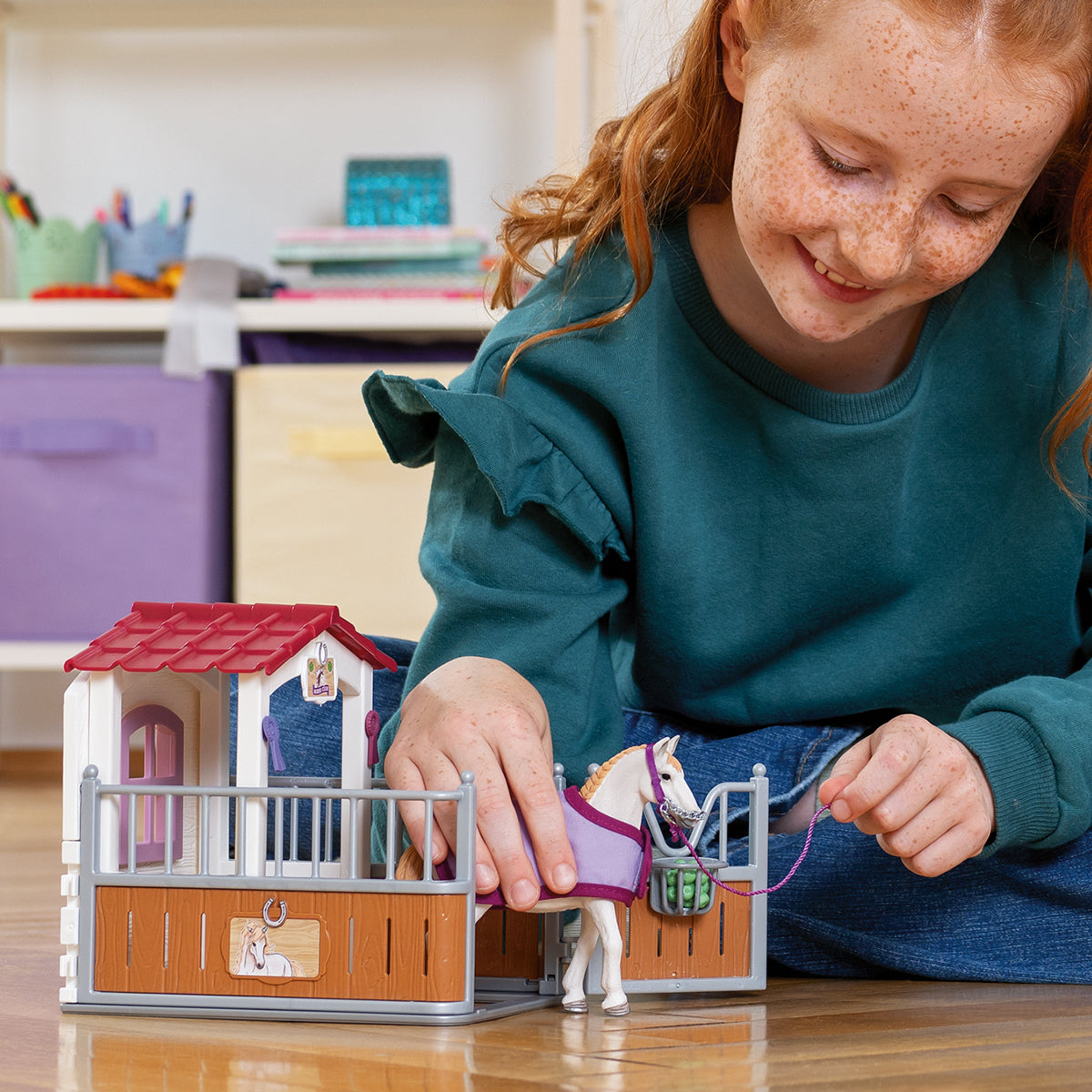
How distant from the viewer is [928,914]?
30.3 inches

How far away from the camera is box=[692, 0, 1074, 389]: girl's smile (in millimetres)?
619

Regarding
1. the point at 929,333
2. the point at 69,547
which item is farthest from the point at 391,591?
the point at 929,333

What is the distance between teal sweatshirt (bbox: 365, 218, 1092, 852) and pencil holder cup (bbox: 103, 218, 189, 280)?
45.2 inches

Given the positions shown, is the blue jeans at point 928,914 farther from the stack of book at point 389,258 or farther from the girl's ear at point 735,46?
the stack of book at point 389,258

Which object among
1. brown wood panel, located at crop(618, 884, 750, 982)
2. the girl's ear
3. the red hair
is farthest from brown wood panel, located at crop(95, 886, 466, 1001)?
the girl's ear

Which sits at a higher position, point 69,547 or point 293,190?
point 293,190

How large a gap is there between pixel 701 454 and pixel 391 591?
91cm

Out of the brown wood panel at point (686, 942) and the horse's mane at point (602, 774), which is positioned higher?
the horse's mane at point (602, 774)

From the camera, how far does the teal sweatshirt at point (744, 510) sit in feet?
2.65

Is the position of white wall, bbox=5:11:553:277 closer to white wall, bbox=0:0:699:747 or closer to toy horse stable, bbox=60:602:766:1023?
white wall, bbox=0:0:699:747

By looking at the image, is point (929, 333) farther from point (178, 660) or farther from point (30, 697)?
point (30, 697)

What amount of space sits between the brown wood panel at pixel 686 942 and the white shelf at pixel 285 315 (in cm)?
110

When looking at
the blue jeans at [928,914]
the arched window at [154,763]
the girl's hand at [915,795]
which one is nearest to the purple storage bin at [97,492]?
the arched window at [154,763]

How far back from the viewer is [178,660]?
63cm
